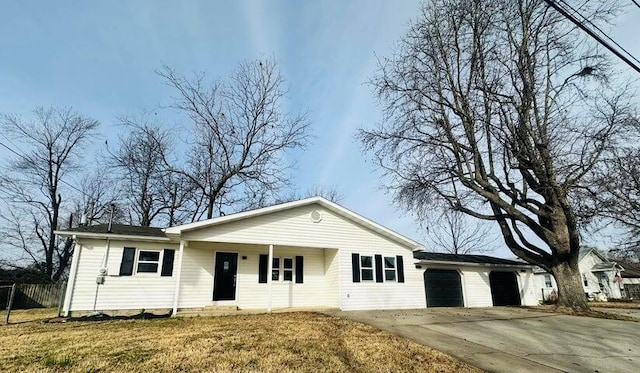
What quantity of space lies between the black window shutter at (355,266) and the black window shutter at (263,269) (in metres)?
3.73

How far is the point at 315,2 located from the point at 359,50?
8.16 ft

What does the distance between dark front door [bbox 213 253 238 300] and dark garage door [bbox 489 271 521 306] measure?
A: 1344 cm

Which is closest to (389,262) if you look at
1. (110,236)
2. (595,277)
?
(110,236)

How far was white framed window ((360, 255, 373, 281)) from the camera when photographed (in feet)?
44.9

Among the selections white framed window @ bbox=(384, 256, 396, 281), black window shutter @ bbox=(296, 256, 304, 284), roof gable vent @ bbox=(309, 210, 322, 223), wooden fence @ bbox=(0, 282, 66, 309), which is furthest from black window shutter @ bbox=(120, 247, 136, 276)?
white framed window @ bbox=(384, 256, 396, 281)

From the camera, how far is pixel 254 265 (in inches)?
520

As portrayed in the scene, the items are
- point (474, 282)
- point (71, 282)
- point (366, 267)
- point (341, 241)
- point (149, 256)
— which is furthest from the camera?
point (474, 282)

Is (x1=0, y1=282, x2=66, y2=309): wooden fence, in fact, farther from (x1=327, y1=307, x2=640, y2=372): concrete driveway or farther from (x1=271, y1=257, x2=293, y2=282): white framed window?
(x1=327, y1=307, x2=640, y2=372): concrete driveway

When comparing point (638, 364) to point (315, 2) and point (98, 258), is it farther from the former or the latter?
point (98, 258)

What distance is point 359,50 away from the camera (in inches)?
470

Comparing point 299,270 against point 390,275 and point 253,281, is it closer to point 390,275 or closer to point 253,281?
Result: point 253,281

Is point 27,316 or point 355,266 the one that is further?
point 355,266

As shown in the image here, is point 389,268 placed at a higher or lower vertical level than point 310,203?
lower

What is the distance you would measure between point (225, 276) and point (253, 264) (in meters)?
1.21
